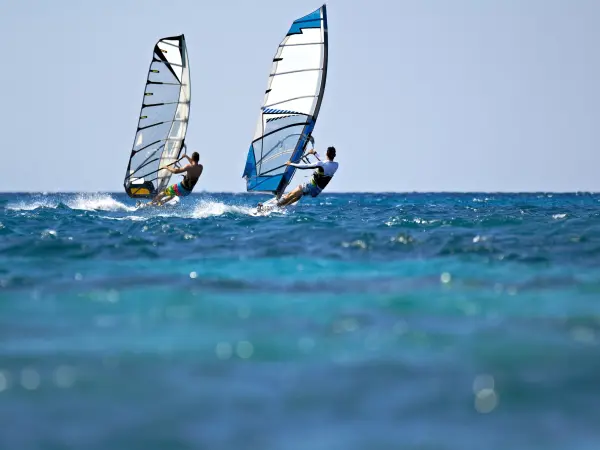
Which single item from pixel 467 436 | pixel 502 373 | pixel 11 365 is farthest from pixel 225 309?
pixel 467 436

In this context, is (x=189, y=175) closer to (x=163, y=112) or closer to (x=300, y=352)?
(x=163, y=112)

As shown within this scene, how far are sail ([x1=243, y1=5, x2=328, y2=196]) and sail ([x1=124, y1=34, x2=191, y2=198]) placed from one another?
453cm

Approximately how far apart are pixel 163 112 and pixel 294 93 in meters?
6.02

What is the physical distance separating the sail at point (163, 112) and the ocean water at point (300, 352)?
15.9m

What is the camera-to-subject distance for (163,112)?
1143 inches

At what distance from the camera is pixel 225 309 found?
8781 mm

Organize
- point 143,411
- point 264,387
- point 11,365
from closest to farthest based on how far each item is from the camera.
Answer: point 143,411 < point 264,387 < point 11,365

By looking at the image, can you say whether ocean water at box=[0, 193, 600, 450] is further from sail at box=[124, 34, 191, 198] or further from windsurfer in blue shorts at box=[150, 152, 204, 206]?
sail at box=[124, 34, 191, 198]

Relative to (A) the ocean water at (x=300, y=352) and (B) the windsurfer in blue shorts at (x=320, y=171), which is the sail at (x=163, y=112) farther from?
(A) the ocean water at (x=300, y=352)

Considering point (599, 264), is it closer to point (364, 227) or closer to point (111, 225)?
point (364, 227)

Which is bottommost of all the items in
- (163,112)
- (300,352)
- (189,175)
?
(300,352)

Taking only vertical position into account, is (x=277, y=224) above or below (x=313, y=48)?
below

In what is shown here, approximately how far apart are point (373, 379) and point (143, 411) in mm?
1581

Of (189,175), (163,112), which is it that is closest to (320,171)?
(189,175)
